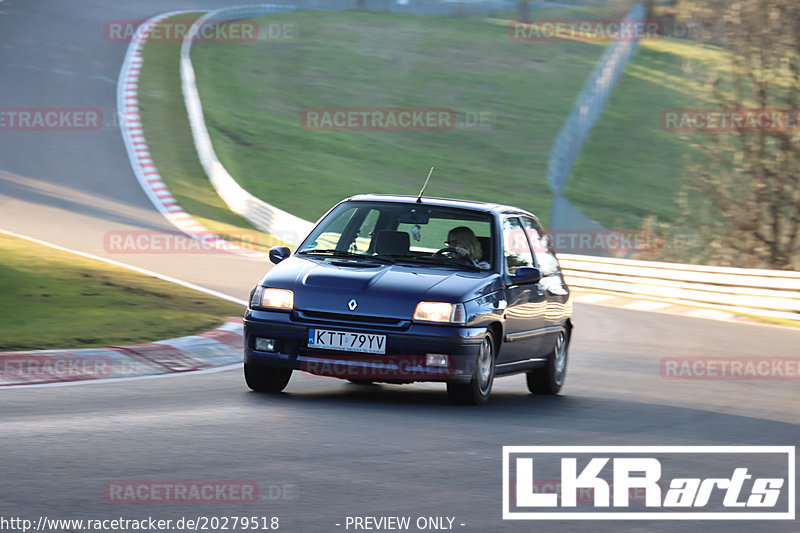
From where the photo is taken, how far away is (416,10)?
7119 cm

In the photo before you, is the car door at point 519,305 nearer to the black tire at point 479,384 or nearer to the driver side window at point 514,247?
the driver side window at point 514,247

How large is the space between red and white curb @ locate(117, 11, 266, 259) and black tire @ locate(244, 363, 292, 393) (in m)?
14.7

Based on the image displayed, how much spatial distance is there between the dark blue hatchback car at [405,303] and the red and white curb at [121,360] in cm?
170

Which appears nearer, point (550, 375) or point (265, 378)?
point (265, 378)

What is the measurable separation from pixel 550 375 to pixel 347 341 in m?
2.68

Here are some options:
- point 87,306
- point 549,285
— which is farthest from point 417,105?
point 549,285

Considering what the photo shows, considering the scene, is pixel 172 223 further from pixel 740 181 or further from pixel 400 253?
pixel 400 253

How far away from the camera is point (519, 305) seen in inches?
424

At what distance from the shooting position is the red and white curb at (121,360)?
10.8 meters

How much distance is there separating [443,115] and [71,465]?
46.3 metres

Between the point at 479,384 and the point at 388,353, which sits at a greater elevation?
the point at 388,353

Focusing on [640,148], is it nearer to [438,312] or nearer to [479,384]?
[479,384]

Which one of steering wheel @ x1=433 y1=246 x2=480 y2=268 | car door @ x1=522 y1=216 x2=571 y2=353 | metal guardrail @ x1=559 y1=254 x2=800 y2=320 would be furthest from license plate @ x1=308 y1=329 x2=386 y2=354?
metal guardrail @ x1=559 y1=254 x2=800 y2=320

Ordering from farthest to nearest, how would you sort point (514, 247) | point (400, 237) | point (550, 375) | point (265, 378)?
1. point (550, 375)
2. point (514, 247)
3. point (400, 237)
4. point (265, 378)
